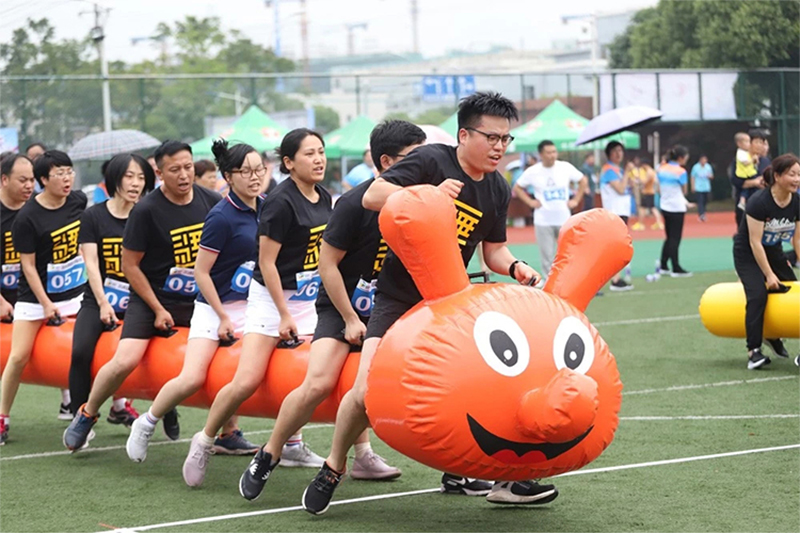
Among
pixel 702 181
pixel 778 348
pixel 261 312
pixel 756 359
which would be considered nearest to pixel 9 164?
pixel 261 312

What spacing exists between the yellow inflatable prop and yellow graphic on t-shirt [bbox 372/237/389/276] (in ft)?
14.9

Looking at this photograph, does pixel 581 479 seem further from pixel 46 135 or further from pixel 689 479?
pixel 46 135

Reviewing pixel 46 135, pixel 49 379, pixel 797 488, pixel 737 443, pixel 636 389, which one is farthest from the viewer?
pixel 46 135

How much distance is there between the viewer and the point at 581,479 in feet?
20.1

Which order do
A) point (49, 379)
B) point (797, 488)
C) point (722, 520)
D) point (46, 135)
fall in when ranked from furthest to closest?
point (46, 135)
point (49, 379)
point (797, 488)
point (722, 520)

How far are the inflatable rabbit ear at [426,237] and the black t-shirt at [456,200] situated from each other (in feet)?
1.56

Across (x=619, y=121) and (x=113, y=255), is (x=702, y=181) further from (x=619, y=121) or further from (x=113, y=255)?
(x=113, y=255)

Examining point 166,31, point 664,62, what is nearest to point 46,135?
point 664,62

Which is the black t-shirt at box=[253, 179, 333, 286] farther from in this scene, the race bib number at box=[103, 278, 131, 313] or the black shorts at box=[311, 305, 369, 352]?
the race bib number at box=[103, 278, 131, 313]

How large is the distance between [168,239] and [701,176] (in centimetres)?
2590

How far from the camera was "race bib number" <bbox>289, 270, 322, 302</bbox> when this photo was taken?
246 inches

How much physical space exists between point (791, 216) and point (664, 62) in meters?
27.3

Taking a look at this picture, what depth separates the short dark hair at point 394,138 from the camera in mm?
5777

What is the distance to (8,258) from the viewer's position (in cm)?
827
